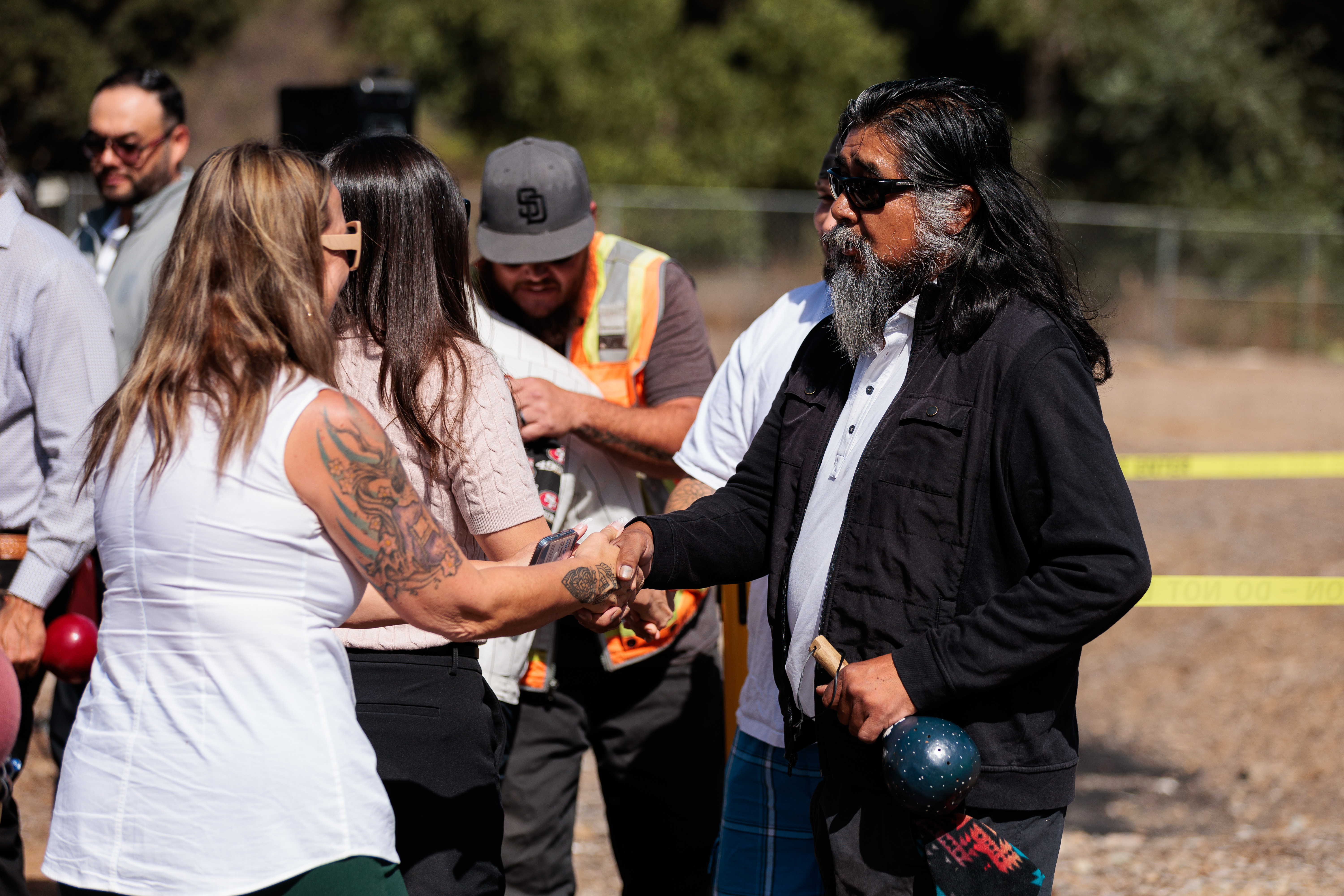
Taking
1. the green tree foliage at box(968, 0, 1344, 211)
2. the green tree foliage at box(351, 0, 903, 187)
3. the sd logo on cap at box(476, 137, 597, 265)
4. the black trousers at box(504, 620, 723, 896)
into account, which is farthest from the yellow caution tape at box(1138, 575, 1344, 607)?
the green tree foliage at box(351, 0, 903, 187)

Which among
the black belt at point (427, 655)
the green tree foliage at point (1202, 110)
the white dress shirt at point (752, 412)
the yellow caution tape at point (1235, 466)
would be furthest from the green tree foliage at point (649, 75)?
the black belt at point (427, 655)

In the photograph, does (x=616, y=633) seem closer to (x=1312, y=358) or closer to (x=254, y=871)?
(x=254, y=871)

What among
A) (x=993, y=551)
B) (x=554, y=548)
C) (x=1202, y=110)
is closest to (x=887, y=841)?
(x=993, y=551)

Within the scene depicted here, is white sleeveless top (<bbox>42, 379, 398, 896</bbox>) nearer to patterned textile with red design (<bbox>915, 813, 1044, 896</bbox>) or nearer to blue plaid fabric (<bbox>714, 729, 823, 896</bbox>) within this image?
patterned textile with red design (<bbox>915, 813, 1044, 896</bbox>)

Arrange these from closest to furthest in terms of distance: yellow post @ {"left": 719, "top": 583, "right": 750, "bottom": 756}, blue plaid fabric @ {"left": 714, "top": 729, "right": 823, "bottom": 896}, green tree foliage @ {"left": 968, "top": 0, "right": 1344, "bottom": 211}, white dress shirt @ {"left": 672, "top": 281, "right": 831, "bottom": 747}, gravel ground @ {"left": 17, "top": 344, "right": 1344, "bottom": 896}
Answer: blue plaid fabric @ {"left": 714, "top": 729, "right": 823, "bottom": 896} → white dress shirt @ {"left": 672, "top": 281, "right": 831, "bottom": 747} → yellow post @ {"left": 719, "top": 583, "right": 750, "bottom": 756} → gravel ground @ {"left": 17, "top": 344, "right": 1344, "bottom": 896} → green tree foliage @ {"left": 968, "top": 0, "right": 1344, "bottom": 211}

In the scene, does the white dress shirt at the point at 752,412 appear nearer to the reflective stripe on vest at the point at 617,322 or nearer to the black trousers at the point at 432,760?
the reflective stripe on vest at the point at 617,322

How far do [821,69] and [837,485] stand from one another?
79.8 feet

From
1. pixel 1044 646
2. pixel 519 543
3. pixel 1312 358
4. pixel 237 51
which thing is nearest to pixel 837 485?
pixel 1044 646

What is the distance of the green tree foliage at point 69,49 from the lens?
19.1m

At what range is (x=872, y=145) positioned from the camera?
7.97 feet

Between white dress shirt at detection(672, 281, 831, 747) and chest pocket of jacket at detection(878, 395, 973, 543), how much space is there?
2.21 ft

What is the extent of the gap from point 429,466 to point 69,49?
2033cm

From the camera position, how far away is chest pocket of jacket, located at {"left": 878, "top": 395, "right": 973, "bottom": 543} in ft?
7.17

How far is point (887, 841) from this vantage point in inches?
88.2
